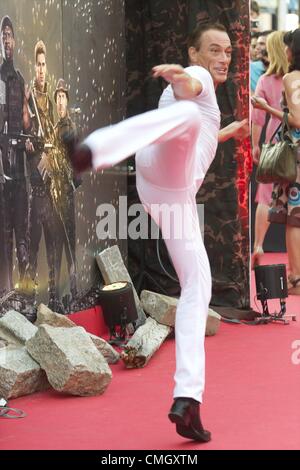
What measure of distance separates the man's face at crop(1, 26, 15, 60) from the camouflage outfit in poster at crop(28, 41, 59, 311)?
0.35 meters

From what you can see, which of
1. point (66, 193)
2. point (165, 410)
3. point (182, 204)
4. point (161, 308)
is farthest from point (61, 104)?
point (182, 204)

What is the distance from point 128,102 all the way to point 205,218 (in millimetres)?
1039

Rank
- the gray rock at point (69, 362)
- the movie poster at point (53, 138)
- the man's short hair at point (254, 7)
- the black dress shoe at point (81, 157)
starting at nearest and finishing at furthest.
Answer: the black dress shoe at point (81, 157), the gray rock at point (69, 362), the movie poster at point (53, 138), the man's short hair at point (254, 7)

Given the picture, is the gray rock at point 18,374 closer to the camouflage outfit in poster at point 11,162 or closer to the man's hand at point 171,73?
the camouflage outfit in poster at point 11,162

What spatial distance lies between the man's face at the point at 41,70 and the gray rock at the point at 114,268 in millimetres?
1435

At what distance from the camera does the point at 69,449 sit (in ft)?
11.4

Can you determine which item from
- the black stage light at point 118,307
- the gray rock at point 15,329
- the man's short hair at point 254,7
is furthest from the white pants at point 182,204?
the man's short hair at point 254,7

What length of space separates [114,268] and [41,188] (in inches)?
49.9

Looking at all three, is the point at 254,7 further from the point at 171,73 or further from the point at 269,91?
the point at 171,73

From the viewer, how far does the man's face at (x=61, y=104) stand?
222 inches

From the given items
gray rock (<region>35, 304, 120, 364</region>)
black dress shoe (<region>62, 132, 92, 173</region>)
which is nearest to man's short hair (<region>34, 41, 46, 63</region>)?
gray rock (<region>35, 304, 120, 364</region>)

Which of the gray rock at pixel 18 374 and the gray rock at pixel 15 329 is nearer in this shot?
the gray rock at pixel 18 374
